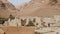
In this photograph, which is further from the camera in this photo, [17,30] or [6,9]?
[6,9]

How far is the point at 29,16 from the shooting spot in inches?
134

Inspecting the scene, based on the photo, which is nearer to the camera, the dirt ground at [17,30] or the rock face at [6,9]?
the dirt ground at [17,30]

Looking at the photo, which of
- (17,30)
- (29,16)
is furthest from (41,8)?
(17,30)

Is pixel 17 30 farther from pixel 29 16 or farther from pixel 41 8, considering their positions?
pixel 41 8

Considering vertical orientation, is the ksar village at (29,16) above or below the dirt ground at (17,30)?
above

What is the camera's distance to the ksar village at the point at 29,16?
332cm

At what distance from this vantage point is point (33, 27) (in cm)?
334

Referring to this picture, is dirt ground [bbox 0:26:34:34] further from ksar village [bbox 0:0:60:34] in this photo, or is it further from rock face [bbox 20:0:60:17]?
rock face [bbox 20:0:60:17]

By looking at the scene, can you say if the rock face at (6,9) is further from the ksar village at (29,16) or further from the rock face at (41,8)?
the rock face at (41,8)

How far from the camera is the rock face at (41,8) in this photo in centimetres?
338

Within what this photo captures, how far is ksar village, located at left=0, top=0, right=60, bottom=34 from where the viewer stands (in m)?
3.32

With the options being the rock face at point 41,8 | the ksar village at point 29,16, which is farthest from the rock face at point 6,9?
the rock face at point 41,8

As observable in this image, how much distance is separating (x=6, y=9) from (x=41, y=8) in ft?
2.00

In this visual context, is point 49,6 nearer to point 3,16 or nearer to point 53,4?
point 53,4
